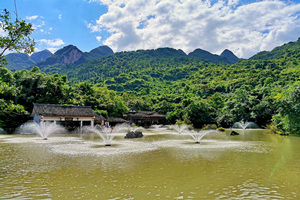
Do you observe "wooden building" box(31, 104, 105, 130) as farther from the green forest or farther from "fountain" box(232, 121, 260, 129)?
"fountain" box(232, 121, 260, 129)

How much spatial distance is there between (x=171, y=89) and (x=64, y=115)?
74323 millimetres

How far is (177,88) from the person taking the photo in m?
106

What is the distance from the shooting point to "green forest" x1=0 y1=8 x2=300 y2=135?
30952 millimetres

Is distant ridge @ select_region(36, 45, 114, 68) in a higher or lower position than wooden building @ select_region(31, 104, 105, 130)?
higher

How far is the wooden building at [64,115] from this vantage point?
118 feet

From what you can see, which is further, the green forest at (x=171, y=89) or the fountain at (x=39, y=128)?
the fountain at (x=39, y=128)

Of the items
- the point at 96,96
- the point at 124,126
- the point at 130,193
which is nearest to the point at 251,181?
the point at 130,193

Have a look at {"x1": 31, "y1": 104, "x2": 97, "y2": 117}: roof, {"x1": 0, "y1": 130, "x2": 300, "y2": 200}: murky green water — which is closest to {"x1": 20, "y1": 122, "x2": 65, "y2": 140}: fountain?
{"x1": 31, "y1": 104, "x2": 97, "y2": 117}: roof

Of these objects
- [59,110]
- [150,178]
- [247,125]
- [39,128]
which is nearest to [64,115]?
[59,110]

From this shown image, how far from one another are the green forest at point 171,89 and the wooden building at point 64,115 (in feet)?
8.68

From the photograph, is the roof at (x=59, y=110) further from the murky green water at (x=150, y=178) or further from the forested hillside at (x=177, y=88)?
the murky green water at (x=150, y=178)

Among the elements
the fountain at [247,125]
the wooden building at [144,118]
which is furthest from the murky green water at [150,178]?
the wooden building at [144,118]

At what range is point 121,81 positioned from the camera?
113 meters

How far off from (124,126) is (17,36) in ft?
136
